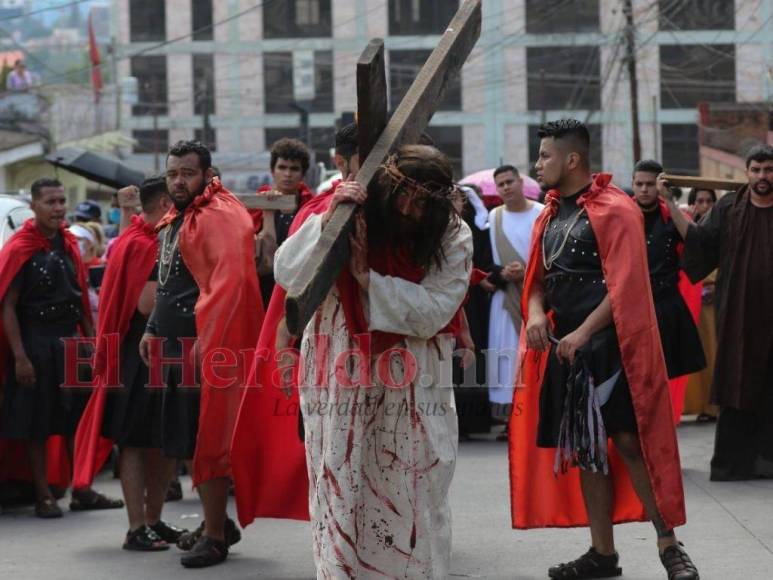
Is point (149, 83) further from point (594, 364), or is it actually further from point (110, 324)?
point (594, 364)

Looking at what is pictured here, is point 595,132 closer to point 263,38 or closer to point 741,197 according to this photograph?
point 263,38

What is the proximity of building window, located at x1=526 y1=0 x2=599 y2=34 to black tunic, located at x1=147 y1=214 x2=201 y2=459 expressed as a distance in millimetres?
51335

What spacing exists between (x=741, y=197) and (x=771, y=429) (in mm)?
→ 1475

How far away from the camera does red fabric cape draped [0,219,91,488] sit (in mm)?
8828

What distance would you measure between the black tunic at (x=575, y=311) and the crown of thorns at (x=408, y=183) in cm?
141

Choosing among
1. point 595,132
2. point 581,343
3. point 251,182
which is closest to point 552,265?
point 581,343

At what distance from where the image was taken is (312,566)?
7.09 m

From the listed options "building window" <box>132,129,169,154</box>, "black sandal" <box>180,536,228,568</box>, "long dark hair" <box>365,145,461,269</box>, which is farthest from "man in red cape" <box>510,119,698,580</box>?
"building window" <box>132,129,169,154</box>

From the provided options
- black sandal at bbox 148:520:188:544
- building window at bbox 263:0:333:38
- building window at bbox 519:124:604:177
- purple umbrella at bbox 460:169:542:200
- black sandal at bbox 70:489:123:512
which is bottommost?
black sandal at bbox 70:489:123:512

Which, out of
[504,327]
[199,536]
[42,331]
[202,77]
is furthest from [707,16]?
[199,536]

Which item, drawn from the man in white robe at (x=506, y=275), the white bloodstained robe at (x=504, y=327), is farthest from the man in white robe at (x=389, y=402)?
the white bloodstained robe at (x=504, y=327)

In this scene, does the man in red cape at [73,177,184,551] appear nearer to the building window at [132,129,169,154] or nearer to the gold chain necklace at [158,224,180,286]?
the gold chain necklace at [158,224,180,286]

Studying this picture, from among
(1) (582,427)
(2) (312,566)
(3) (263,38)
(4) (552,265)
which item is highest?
(3) (263,38)

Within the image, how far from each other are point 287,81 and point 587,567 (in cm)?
5462
